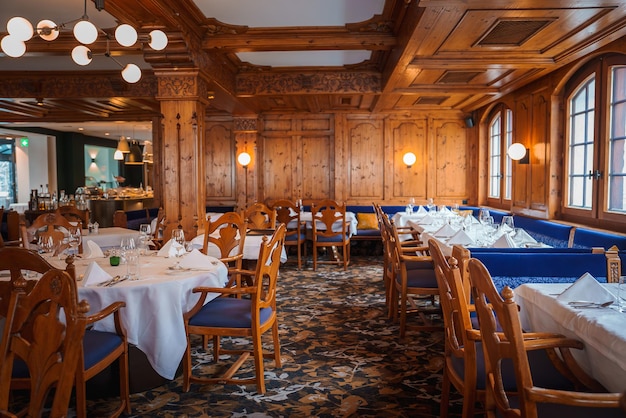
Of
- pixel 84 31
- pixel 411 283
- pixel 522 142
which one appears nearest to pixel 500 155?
pixel 522 142

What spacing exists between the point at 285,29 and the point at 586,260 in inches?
164

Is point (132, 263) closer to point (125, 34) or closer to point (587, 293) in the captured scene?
point (125, 34)

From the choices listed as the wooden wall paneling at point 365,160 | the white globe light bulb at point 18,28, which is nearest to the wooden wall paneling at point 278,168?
the wooden wall paneling at point 365,160

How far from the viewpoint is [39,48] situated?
578cm

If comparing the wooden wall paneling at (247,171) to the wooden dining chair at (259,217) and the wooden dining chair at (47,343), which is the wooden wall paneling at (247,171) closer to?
the wooden dining chair at (259,217)

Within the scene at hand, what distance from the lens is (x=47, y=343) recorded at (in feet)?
5.79

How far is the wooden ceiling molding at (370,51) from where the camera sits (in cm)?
449

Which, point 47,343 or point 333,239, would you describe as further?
point 333,239

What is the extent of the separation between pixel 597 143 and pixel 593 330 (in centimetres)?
457

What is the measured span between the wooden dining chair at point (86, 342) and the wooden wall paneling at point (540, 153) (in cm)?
611

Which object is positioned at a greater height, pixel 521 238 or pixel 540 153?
pixel 540 153

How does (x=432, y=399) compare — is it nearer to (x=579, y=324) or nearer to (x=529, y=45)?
(x=579, y=324)

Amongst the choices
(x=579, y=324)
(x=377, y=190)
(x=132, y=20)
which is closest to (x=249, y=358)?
(x=579, y=324)

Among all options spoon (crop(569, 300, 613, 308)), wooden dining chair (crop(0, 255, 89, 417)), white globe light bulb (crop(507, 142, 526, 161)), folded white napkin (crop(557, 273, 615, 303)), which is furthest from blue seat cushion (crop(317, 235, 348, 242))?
wooden dining chair (crop(0, 255, 89, 417))
